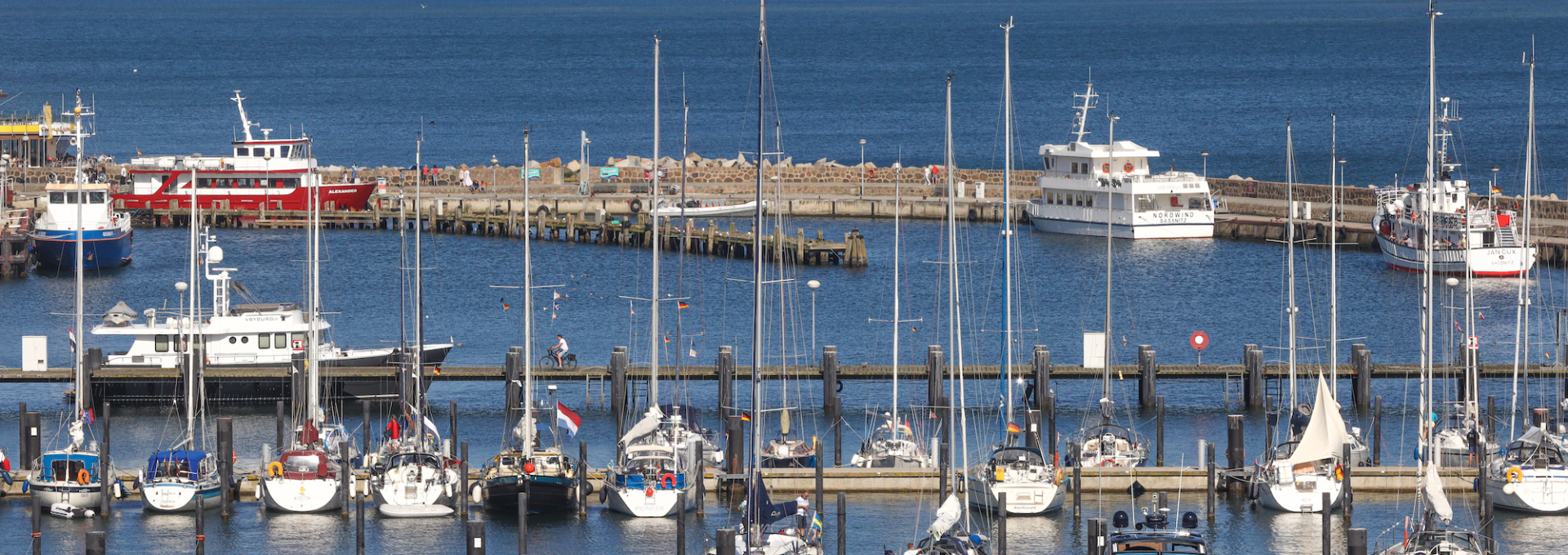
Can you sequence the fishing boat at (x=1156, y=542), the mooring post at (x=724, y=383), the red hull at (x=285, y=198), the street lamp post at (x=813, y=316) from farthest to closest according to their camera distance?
the red hull at (x=285, y=198)
the street lamp post at (x=813, y=316)
the mooring post at (x=724, y=383)
the fishing boat at (x=1156, y=542)

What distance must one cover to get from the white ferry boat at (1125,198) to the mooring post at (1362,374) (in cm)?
3215

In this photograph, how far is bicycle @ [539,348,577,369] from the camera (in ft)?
173

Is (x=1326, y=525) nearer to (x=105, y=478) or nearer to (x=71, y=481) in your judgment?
(x=105, y=478)

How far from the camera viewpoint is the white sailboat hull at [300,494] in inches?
1592

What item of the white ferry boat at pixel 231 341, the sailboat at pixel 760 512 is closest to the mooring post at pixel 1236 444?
the sailboat at pixel 760 512

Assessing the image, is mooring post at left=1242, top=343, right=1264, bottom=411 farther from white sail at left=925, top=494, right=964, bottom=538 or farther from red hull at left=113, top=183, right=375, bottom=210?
red hull at left=113, top=183, right=375, bottom=210

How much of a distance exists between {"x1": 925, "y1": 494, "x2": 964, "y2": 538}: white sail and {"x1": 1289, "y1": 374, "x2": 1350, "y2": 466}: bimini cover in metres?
8.34

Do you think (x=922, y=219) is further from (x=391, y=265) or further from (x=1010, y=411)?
(x=1010, y=411)

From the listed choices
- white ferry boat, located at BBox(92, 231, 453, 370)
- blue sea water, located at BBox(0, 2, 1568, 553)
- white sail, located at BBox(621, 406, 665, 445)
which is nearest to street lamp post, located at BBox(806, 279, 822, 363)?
blue sea water, located at BBox(0, 2, 1568, 553)

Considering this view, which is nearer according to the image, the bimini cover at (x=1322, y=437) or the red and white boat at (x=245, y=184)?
the bimini cover at (x=1322, y=437)

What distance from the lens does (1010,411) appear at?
4194 cm

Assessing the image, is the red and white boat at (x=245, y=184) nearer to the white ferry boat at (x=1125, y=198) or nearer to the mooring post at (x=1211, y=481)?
the white ferry boat at (x=1125, y=198)

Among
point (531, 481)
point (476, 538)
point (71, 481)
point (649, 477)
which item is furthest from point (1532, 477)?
point (71, 481)

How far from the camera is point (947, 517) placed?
34.7m
